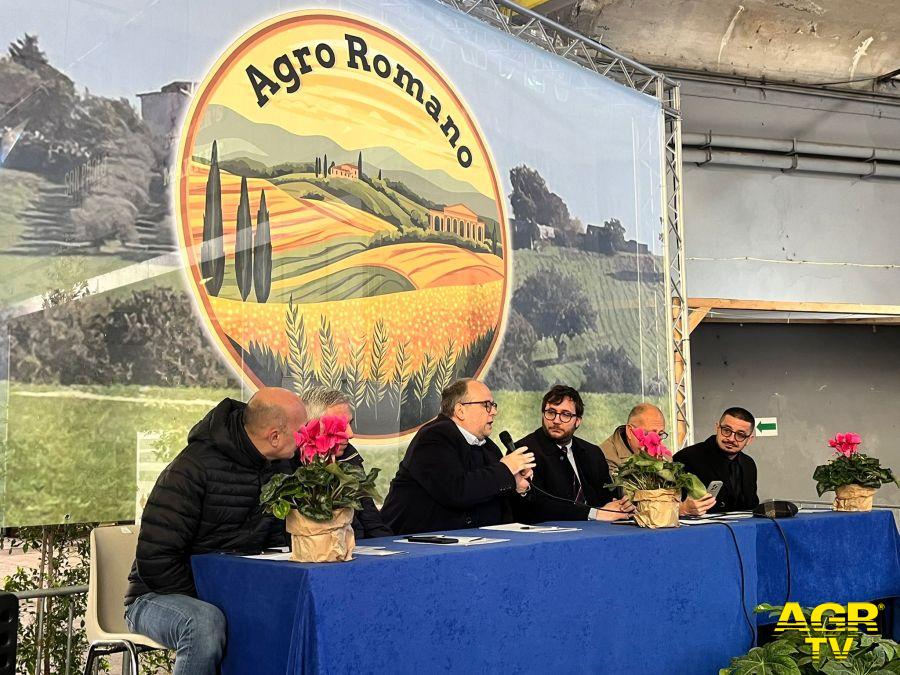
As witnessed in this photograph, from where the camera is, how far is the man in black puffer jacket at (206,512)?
2748mm

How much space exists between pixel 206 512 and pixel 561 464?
193 centimetres

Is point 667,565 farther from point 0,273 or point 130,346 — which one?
point 0,273

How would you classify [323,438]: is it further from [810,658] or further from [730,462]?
[730,462]

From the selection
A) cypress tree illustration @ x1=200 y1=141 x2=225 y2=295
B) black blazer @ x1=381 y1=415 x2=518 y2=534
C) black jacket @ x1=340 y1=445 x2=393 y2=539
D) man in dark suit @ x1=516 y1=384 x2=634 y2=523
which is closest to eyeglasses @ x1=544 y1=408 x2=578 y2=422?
man in dark suit @ x1=516 y1=384 x2=634 y2=523

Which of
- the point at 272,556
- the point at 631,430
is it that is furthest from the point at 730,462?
the point at 272,556

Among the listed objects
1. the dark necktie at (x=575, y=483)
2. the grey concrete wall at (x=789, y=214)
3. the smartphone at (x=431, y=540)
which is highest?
the grey concrete wall at (x=789, y=214)

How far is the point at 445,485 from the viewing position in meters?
3.58


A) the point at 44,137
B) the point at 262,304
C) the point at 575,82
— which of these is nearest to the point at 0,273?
the point at 44,137

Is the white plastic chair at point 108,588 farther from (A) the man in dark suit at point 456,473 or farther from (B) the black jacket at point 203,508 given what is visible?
(A) the man in dark suit at point 456,473

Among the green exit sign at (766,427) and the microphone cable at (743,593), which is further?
the green exit sign at (766,427)

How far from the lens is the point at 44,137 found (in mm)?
3758

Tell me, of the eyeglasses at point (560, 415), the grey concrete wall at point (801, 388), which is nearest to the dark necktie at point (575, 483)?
the eyeglasses at point (560, 415)

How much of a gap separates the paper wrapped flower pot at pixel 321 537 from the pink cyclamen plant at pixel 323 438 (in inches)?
5.8

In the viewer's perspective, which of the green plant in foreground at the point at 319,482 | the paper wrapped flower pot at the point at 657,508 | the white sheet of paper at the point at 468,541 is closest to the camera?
the green plant in foreground at the point at 319,482
